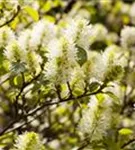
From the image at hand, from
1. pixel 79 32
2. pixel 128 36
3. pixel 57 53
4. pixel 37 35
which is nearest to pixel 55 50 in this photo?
pixel 57 53

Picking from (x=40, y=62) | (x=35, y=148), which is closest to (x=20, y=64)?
(x=40, y=62)

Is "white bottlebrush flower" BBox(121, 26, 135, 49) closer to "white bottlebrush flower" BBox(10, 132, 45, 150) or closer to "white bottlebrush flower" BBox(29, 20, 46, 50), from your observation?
"white bottlebrush flower" BBox(29, 20, 46, 50)

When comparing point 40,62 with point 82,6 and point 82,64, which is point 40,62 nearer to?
point 82,64

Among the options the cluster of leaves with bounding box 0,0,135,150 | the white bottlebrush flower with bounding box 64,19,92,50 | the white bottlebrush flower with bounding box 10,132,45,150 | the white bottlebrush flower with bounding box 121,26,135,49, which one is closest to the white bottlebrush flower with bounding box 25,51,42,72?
the cluster of leaves with bounding box 0,0,135,150

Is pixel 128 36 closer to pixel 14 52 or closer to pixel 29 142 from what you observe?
pixel 14 52

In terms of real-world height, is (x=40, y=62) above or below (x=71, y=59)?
above

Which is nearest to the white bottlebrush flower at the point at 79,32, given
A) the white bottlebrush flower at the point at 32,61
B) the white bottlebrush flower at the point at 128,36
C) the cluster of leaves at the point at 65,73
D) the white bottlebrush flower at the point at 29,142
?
the cluster of leaves at the point at 65,73
